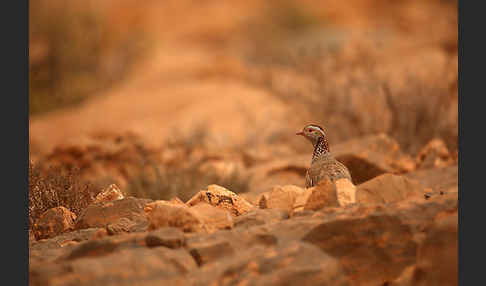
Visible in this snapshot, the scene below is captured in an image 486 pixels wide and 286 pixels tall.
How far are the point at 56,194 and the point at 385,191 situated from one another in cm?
293

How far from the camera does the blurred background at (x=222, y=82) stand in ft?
28.3

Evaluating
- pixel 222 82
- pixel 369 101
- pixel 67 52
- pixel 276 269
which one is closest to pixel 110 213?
pixel 276 269

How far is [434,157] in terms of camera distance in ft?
23.7

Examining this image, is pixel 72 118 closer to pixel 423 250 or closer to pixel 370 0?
pixel 423 250

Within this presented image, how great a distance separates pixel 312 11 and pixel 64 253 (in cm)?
2098

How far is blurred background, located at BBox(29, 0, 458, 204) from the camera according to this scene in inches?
340

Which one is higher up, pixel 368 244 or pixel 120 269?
pixel 368 244

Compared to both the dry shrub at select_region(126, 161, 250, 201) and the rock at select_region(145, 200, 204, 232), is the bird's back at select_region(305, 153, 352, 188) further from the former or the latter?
the dry shrub at select_region(126, 161, 250, 201)

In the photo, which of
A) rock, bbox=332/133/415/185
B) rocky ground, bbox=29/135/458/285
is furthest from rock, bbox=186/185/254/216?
rock, bbox=332/133/415/185

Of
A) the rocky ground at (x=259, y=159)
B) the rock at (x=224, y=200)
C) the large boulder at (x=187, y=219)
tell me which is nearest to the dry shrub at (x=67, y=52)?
the rocky ground at (x=259, y=159)

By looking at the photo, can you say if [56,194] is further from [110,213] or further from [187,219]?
[187,219]

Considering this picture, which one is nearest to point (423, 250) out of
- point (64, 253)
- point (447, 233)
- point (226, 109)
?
point (447, 233)

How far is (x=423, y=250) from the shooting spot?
297 centimetres

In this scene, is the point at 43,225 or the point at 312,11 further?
the point at 312,11
